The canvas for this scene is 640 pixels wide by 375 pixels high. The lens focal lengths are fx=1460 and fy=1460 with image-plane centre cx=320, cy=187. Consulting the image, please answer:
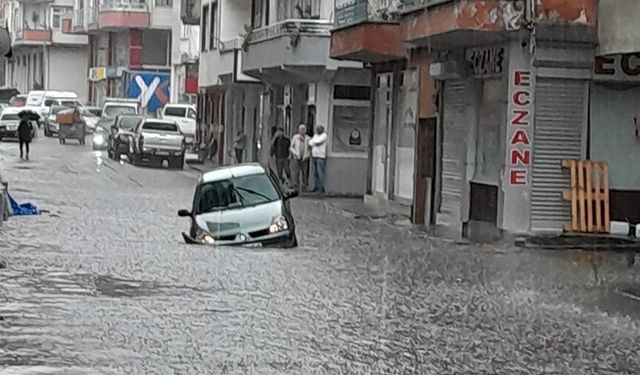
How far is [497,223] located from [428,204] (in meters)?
4.34

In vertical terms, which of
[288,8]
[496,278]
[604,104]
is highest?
[288,8]

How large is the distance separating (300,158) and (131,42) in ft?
157

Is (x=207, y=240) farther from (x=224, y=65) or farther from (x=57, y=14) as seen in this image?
(x=57, y=14)

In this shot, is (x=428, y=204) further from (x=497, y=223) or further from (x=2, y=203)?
(x=2, y=203)

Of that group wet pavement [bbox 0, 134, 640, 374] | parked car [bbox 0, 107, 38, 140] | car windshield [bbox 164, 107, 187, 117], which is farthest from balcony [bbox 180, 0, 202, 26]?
wet pavement [bbox 0, 134, 640, 374]

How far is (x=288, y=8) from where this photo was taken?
45.7m

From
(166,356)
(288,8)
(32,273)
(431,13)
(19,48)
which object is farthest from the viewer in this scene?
(19,48)

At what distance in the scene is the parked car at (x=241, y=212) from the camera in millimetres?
22078

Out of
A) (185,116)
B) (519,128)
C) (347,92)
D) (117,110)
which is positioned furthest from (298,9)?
(117,110)

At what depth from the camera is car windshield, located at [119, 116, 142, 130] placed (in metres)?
57.5

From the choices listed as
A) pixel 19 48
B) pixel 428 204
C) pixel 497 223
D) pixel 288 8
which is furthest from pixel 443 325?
pixel 19 48

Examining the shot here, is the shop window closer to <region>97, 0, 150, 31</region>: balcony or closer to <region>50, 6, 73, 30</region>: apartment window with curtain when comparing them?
<region>97, 0, 150, 31</region>: balcony

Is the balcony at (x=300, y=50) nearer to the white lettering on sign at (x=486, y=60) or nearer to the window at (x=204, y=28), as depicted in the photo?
the white lettering on sign at (x=486, y=60)

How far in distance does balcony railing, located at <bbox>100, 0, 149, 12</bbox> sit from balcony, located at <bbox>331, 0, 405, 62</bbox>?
167ft
